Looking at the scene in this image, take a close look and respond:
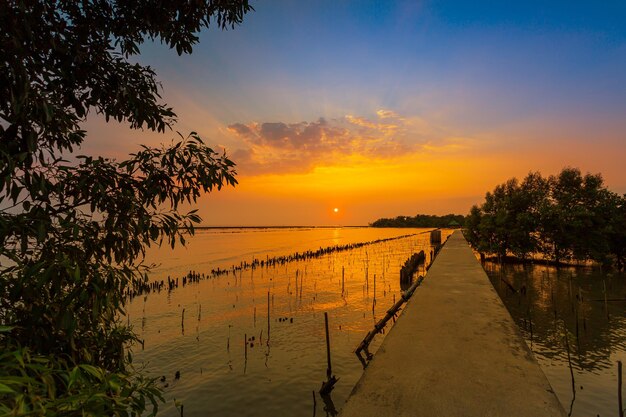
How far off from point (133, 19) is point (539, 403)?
25.6 feet

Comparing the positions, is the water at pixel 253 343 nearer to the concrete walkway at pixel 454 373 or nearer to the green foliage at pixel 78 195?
the concrete walkway at pixel 454 373

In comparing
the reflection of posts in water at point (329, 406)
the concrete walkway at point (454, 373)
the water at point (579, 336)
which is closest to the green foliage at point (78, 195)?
the concrete walkway at point (454, 373)

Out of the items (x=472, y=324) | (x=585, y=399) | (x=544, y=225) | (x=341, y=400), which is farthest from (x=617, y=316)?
(x=544, y=225)

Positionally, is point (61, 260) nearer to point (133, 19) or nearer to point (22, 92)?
point (22, 92)

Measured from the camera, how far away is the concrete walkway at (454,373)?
428cm

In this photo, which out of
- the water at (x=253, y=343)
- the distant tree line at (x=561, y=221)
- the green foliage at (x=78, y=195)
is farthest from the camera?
the distant tree line at (x=561, y=221)

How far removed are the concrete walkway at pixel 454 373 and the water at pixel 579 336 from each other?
3.02 meters

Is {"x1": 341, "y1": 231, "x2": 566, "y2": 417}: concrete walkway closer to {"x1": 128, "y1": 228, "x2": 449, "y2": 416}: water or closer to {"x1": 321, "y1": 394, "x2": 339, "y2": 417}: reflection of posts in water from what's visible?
{"x1": 321, "y1": 394, "x2": 339, "y2": 417}: reflection of posts in water

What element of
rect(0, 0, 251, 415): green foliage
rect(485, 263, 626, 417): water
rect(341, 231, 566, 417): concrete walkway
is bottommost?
rect(485, 263, 626, 417): water

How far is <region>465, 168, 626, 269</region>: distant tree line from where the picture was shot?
28.0 m

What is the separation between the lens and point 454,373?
17.1ft

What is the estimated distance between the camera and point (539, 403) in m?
4.33

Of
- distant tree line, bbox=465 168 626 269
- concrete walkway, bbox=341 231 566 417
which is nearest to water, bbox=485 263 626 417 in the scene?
concrete walkway, bbox=341 231 566 417

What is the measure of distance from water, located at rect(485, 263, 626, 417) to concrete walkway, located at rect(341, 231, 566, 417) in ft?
9.91
